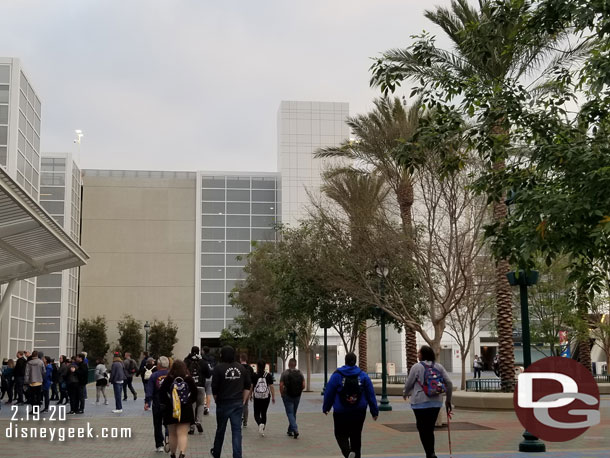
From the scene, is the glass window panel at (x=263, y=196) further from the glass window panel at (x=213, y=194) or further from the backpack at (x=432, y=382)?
the backpack at (x=432, y=382)

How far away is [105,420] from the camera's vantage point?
19.8 m

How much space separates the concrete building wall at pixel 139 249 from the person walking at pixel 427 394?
2436 inches

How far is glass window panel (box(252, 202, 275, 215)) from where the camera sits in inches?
2857

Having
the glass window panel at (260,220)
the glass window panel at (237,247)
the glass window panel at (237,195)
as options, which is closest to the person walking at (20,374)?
the glass window panel at (237,247)

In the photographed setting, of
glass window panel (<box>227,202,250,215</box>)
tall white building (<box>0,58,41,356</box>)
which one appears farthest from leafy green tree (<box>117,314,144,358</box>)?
tall white building (<box>0,58,41,356</box>)

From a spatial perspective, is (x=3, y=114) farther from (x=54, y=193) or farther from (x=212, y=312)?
(x=212, y=312)

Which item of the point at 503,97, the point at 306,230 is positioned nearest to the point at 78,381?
the point at 306,230

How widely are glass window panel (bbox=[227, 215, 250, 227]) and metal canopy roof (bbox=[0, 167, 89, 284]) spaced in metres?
43.5

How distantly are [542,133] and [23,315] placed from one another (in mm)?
35873

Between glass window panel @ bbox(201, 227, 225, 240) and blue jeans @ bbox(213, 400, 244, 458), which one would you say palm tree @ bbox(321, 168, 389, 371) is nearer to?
blue jeans @ bbox(213, 400, 244, 458)

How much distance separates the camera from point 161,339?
6644 cm

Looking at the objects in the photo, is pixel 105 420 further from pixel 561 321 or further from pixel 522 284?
pixel 561 321

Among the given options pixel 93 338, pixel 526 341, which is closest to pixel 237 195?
pixel 93 338
